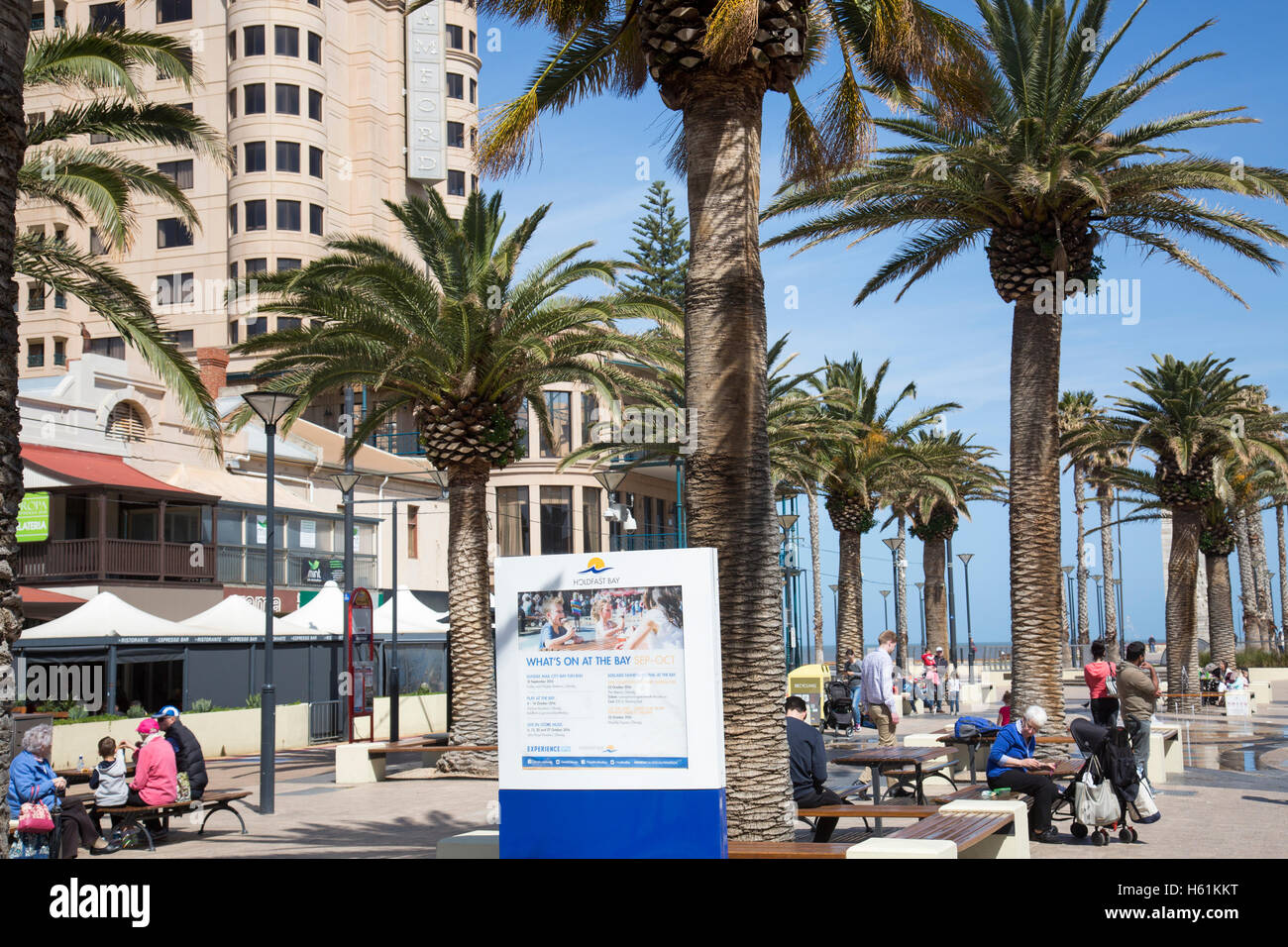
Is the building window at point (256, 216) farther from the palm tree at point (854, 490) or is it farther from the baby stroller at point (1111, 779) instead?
the baby stroller at point (1111, 779)

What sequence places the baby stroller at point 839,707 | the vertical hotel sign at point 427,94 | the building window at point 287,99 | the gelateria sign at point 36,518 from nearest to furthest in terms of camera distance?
the baby stroller at point 839,707
the gelateria sign at point 36,518
the building window at point 287,99
the vertical hotel sign at point 427,94

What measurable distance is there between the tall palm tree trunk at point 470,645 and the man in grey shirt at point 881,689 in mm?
5835

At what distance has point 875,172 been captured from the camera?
16891mm

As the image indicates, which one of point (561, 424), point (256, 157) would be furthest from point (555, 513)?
point (256, 157)

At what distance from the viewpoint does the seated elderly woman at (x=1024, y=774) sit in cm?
1170

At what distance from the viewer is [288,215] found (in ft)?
185

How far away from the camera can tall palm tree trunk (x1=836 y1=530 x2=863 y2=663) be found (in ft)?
105

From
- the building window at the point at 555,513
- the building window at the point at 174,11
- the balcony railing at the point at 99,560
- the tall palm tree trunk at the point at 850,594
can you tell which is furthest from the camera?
the building window at the point at 174,11

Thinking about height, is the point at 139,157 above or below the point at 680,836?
above

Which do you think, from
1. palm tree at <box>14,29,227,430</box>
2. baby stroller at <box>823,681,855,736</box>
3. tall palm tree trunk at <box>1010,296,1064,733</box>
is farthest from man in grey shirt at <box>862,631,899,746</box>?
palm tree at <box>14,29,227,430</box>

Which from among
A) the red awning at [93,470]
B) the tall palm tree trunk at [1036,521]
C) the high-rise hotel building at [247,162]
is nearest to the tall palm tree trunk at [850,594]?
the tall palm tree trunk at [1036,521]
